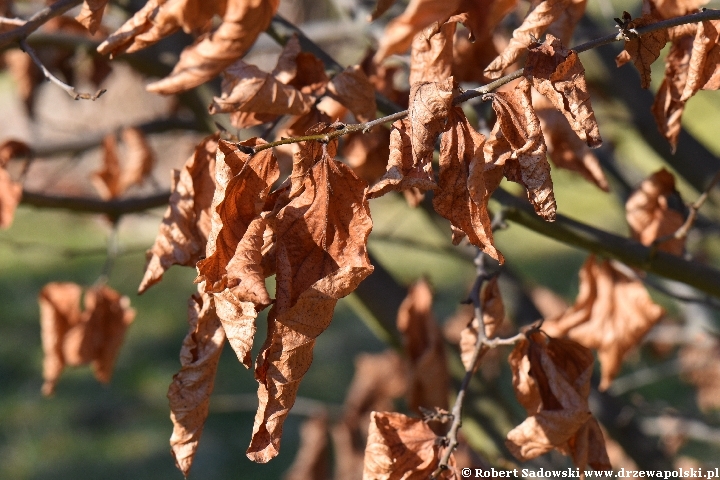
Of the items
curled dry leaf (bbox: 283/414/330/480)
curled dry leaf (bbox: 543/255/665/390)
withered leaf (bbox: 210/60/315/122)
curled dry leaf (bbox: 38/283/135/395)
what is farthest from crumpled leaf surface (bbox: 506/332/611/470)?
curled dry leaf (bbox: 283/414/330/480)

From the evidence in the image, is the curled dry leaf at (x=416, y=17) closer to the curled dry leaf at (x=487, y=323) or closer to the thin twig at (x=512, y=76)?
the thin twig at (x=512, y=76)

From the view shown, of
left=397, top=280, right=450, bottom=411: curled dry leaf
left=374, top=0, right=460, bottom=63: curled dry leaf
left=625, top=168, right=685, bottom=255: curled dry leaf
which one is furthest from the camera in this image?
left=397, top=280, right=450, bottom=411: curled dry leaf

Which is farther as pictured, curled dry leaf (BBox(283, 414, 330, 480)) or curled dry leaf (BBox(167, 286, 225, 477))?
curled dry leaf (BBox(283, 414, 330, 480))

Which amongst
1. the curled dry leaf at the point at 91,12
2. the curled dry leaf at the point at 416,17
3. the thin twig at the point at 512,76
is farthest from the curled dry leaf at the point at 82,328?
the curled dry leaf at the point at 416,17

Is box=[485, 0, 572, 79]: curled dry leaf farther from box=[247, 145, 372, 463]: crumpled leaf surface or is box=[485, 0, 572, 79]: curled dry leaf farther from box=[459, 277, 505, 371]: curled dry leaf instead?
box=[459, 277, 505, 371]: curled dry leaf

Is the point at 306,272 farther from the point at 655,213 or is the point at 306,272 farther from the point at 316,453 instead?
the point at 316,453

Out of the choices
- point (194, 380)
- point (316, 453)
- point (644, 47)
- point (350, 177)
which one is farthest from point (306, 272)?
point (316, 453)

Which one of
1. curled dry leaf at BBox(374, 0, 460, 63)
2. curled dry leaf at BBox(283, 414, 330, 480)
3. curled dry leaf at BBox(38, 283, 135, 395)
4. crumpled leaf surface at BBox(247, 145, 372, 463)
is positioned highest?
curled dry leaf at BBox(374, 0, 460, 63)
